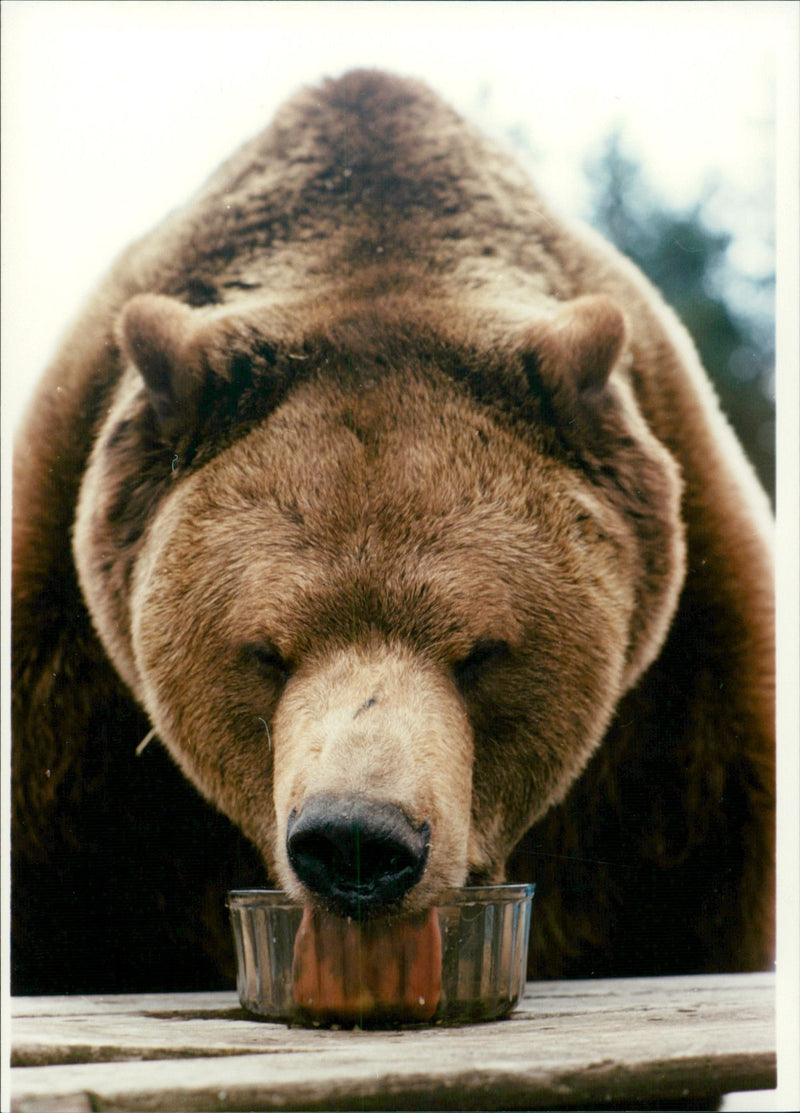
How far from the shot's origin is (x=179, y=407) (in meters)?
3.67

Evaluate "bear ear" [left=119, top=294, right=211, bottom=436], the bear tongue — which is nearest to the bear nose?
the bear tongue

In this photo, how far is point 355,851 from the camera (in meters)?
2.78

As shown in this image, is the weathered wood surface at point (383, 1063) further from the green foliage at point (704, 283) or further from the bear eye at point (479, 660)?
the green foliage at point (704, 283)

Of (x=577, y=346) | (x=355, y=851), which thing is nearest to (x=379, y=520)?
(x=577, y=346)

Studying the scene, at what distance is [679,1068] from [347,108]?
2910mm

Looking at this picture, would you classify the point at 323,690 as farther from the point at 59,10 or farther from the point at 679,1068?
the point at 59,10

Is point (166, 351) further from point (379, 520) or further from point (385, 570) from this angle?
point (385, 570)

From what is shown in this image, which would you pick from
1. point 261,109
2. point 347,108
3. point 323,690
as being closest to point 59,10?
point 261,109

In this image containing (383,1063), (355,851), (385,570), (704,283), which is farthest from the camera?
(704,283)

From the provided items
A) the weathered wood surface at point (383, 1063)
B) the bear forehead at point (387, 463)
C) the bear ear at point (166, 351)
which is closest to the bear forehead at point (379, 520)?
the bear forehead at point (387, 463)

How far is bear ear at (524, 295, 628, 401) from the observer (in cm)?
359

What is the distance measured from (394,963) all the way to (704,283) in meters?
2.37

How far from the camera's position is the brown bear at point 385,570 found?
3381 mm

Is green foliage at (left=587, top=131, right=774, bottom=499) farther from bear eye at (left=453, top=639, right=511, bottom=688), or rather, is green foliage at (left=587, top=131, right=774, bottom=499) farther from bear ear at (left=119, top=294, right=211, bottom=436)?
bear ear at (left=119, top=294, right=211, bottom=436)
